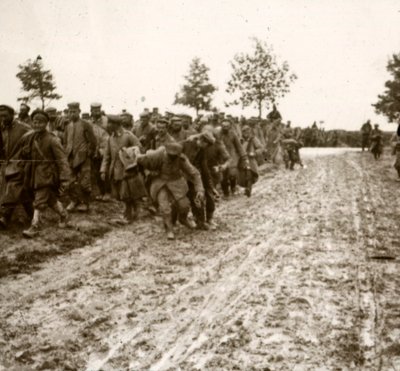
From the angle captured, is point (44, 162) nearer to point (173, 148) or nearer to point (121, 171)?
point (173, 148)

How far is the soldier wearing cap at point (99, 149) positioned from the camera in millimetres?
12928

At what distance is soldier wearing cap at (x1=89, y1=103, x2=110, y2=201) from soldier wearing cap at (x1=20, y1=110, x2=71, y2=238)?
9.74 feet

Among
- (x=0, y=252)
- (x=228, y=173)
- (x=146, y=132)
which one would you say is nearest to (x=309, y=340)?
(x=0, y=252)

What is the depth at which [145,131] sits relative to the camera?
45.1ft

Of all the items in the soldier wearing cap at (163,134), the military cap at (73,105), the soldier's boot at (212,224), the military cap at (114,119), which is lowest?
the soldier's boot at (212,224)

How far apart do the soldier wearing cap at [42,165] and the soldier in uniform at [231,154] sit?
196 inches

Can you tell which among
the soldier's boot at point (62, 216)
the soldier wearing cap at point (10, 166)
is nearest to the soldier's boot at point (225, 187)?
the soldier's boot at point (62, 216)

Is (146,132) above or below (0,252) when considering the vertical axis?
above

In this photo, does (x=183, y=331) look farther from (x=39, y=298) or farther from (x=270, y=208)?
(x=270, y=208)

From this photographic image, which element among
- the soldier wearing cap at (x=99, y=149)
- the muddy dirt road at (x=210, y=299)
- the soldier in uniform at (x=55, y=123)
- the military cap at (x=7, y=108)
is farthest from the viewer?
the soldier in uniform at (x=55, y=123)

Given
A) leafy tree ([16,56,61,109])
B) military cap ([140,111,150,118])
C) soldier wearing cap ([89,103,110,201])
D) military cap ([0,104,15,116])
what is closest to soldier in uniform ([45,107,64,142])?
soldier wearing cap ([89,103,110,201])

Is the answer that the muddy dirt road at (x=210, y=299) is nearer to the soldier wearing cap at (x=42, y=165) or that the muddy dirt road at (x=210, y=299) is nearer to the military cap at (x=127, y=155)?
the soldier wearing cap at (x=42, y=165)

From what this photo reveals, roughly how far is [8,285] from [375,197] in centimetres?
960

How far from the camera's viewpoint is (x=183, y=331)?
5496mm
